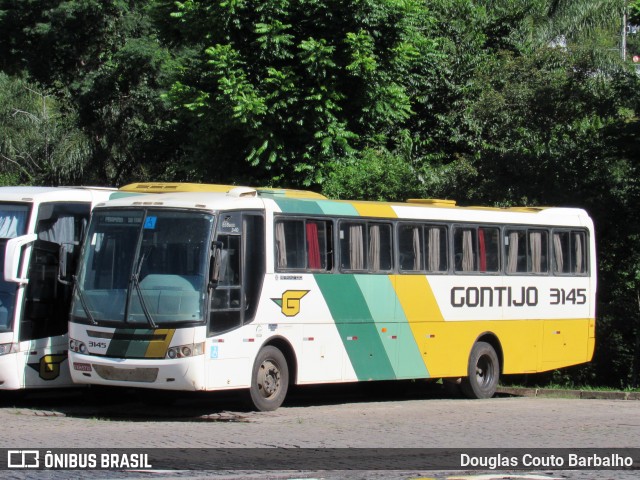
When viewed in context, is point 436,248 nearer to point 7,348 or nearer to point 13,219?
point 13,219

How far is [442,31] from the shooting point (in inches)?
1245

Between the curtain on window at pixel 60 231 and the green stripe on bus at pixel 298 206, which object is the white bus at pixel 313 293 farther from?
the curtain on window at pixel 60 231

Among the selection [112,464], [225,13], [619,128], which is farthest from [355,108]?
[112,464]

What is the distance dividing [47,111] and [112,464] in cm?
4779

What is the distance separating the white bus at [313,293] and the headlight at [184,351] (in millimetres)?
13

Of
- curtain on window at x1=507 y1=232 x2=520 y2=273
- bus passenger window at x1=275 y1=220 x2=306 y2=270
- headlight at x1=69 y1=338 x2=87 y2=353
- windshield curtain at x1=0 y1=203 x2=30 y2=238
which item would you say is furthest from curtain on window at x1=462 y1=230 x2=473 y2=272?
windshield curtain at x1=0 y1=203 x2=30 y2=238

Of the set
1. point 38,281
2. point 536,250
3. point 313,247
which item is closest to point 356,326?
point 313,247

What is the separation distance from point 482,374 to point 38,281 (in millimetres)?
8219

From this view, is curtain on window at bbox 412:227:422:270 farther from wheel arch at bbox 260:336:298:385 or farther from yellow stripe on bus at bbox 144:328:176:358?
yellow stripe on bus at bbox 144:328:176:358

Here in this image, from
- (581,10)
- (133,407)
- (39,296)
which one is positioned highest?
(581,10)

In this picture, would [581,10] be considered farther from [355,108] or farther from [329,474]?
[329,474]

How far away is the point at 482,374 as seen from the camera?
18.7 metres

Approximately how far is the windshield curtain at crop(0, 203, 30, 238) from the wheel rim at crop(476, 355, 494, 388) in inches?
332

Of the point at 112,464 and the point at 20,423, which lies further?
the point at 20,423
